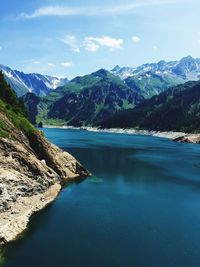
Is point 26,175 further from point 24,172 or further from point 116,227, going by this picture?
point 116,227

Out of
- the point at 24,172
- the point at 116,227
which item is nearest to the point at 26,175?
the point at 24,172

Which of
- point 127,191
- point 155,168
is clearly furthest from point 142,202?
point 155,168

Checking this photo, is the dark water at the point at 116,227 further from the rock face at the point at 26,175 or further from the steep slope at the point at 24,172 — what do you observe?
the steep slope at the point at 24,172

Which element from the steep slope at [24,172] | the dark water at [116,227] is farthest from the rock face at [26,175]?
the dark water at [116,227]

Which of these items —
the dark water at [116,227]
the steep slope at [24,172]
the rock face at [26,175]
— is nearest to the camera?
the dark water at [116,227]

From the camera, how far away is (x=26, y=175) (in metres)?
83.6

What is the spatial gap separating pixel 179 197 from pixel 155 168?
1763 inches

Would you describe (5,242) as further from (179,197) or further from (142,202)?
(179,197)

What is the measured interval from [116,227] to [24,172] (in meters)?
29.3

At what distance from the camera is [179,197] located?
3585 inches

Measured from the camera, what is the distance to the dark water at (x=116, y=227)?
50.7 m

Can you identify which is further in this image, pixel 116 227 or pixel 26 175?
pixel 26 175

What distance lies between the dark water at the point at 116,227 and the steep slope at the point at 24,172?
2644mm

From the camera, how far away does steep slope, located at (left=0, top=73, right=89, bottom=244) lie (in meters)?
63.3
